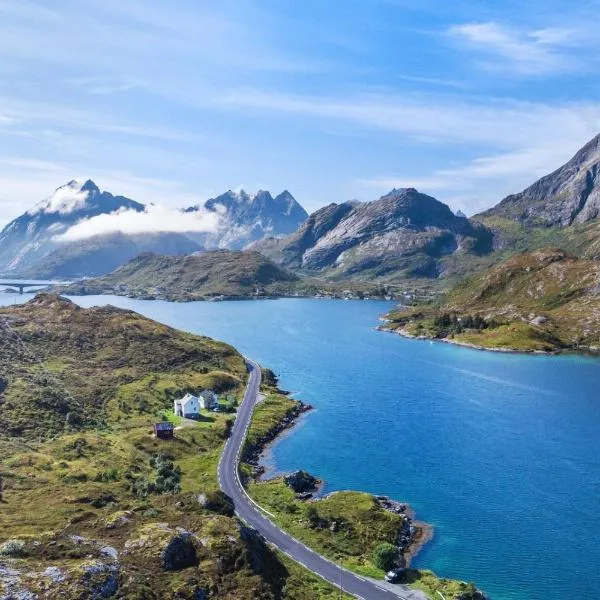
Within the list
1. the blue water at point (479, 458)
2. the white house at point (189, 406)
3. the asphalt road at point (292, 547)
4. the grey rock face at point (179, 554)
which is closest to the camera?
the grey rock face at point (179, 554)

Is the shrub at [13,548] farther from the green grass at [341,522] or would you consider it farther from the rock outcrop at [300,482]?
the rock outcrop at [300,482]

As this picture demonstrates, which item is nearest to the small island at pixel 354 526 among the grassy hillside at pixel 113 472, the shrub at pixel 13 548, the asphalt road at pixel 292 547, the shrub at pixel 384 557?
the shrub at pixel 384 557

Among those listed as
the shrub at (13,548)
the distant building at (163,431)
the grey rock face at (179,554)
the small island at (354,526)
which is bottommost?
the small island at (354,526)

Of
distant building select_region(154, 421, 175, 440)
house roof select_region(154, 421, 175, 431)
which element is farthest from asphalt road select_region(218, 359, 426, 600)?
house roof select_region(154, 421, 175, 431)

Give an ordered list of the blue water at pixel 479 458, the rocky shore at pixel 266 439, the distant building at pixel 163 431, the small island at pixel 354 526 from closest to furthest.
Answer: the small island at pixel 354 526, the blue water at pixel 479 458, the rocky shore at pixel 266 439, the distant building at pixel 163 431

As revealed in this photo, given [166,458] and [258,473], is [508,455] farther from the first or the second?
[166,458]

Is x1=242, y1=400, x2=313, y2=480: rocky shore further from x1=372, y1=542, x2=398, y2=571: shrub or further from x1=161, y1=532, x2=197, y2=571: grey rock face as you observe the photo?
x1=161, y1=532, x2=197, y2=571: grey rock face
